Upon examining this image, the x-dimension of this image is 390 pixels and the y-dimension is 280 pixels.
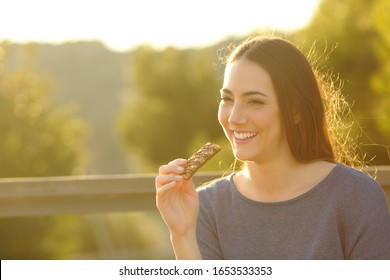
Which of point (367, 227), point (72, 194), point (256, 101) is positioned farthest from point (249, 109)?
point (72, 194)

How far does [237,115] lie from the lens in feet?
9.00

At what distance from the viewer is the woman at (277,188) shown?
275 centimetres

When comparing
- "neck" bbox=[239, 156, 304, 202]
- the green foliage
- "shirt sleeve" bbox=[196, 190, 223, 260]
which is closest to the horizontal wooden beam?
"shirt sleeve" bbox=[196, 190, 223, 260]

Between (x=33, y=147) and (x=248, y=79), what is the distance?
22.9 meters

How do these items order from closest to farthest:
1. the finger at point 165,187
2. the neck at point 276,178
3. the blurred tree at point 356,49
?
the finger at point 165,187 → the neck at point 276,178 → the blurred tree at point 356,49

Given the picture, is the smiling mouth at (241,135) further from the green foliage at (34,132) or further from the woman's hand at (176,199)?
the green foliage at (34,132)

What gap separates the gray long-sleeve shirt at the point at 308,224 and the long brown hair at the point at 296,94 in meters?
0.13

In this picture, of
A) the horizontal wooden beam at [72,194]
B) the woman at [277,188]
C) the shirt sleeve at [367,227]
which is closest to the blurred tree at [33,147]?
the horizontal wooden beam at [72,194]

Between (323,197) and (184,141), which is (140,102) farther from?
(323,197)

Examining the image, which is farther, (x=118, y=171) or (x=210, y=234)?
(x=118, y=171)

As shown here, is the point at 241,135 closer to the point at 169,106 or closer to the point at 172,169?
the point at 172,169
